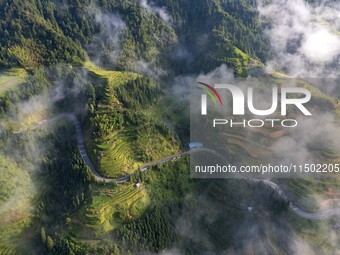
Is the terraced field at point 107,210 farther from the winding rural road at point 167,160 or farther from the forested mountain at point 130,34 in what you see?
the forested mountain at point 130,34

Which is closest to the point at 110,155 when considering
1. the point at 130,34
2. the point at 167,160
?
the point at 167,160

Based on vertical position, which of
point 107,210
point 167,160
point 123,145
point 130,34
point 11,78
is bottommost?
point 107,210

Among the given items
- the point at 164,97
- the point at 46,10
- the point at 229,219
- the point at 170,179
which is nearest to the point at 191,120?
the point at 164,97

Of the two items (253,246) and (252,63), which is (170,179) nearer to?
(253,246)
